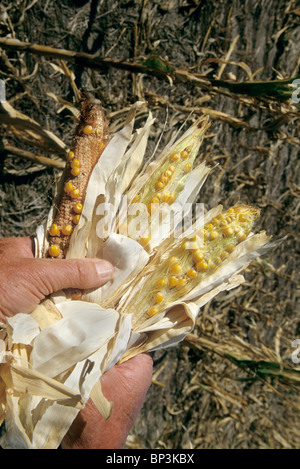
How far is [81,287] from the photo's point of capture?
753mm

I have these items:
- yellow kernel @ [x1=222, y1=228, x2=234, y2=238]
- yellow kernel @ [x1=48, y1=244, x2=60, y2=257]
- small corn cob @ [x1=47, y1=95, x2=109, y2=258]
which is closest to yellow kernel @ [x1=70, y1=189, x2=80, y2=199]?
small corn cob @ [x1=47, y1=95, x2=109, y2=258]

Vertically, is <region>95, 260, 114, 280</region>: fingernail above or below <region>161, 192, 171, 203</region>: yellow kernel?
below

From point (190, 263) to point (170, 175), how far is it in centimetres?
23

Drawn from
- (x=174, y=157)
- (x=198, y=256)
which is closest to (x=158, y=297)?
(x=198, y=256)

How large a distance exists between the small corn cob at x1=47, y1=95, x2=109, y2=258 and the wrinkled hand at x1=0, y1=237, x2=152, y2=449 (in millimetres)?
77

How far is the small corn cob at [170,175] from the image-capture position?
82 centimetres

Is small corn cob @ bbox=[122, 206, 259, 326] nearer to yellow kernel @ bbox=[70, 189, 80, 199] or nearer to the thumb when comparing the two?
the thumb

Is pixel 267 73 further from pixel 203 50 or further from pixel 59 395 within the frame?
pixel 59 395

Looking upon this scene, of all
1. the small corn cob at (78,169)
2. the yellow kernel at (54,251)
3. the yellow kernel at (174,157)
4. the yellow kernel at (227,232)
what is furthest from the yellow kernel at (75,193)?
the yellow kernel at (227,232)

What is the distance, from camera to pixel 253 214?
83cm

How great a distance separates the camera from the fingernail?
74cm

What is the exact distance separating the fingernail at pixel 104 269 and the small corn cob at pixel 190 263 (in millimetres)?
96

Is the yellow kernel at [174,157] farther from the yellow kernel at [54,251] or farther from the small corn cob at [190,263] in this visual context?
the yellow kernel at [54,251]
